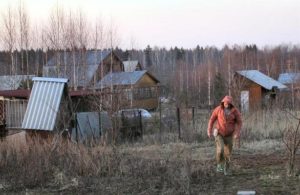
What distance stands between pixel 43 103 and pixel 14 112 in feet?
6.71

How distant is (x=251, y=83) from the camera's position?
5078cm

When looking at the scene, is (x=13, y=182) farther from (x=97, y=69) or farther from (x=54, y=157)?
(x=97, y=69)

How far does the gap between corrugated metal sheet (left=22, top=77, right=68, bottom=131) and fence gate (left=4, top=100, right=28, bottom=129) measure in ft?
4.51

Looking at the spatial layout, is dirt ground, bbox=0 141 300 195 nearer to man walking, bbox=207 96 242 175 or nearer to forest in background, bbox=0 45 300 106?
man walking, bbox=207 96 242 175

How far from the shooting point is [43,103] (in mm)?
16047

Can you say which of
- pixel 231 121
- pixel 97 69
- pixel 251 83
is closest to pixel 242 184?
pixel 231 121

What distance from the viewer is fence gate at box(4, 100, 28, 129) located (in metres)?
17.4

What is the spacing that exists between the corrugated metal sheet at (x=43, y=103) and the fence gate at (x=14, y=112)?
137 cm

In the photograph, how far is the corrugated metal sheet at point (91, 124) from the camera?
17844 millimetres

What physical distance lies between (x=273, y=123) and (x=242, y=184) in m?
11.4

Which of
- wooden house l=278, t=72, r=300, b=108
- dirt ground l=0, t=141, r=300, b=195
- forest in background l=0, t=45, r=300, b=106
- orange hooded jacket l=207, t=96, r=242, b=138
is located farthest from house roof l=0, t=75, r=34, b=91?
orange hooded jacket l=207, t=96, r=242, b=138

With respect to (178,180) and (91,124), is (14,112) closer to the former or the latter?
(91,124)

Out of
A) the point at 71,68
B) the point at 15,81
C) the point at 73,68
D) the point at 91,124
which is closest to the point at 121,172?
the point at 91,124

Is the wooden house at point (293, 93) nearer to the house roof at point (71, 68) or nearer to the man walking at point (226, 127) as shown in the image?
the man walking at point (226, 127)
